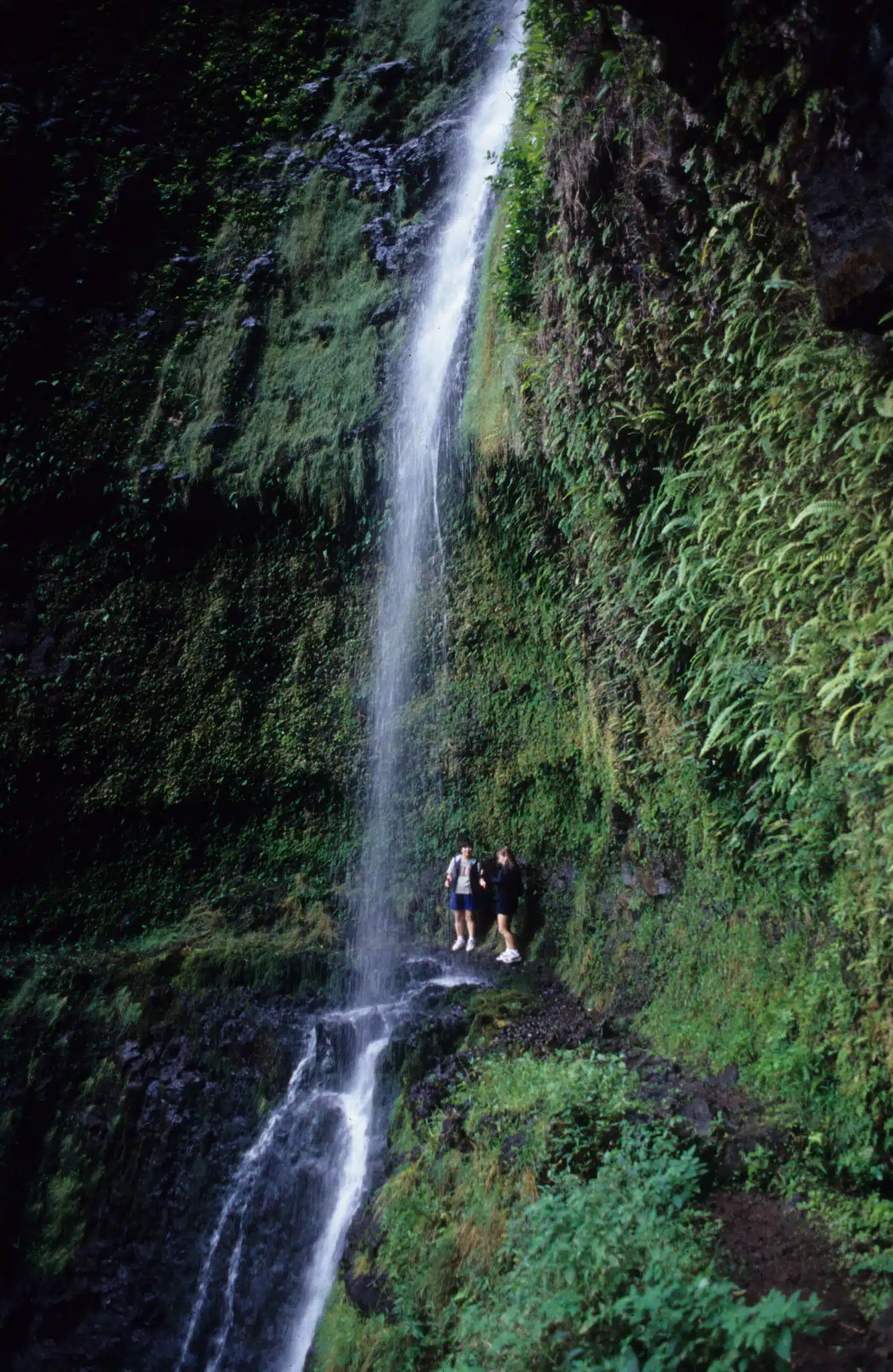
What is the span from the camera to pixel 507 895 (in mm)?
8156

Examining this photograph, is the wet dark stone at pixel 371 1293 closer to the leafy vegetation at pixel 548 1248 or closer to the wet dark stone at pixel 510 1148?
the leafy vegetation at pixel 548 1248

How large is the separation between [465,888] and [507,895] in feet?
1.54

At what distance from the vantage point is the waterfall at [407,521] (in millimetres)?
9164

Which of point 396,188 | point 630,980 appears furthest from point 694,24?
point 396,188

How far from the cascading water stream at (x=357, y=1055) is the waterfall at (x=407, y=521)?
18 millimetres

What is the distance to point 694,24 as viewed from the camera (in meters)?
3.65

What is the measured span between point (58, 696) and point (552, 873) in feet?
23.8

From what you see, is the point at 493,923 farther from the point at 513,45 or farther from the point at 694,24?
the point at 513,45

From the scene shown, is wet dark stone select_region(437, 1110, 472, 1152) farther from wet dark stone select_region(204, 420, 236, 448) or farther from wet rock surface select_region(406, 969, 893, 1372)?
wet dark stone select_region(204, 420, 236, 448)

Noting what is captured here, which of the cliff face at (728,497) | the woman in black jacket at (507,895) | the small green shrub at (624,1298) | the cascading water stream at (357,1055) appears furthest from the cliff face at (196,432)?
Answer: the small green shrub at (624,1298)

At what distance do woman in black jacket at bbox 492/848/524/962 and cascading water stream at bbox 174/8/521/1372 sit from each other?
0.54m

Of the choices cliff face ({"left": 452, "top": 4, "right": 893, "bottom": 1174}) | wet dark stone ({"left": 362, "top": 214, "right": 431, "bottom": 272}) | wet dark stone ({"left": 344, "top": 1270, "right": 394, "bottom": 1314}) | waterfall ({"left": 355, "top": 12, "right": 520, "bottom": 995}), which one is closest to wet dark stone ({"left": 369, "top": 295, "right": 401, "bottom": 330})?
waterfall ({"left": 355, "top": 12, "right": 520, "bottom": 995})

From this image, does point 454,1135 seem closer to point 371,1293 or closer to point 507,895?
point 371,1293

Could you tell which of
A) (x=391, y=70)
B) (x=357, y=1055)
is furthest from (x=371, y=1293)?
(x=391, y=70)
